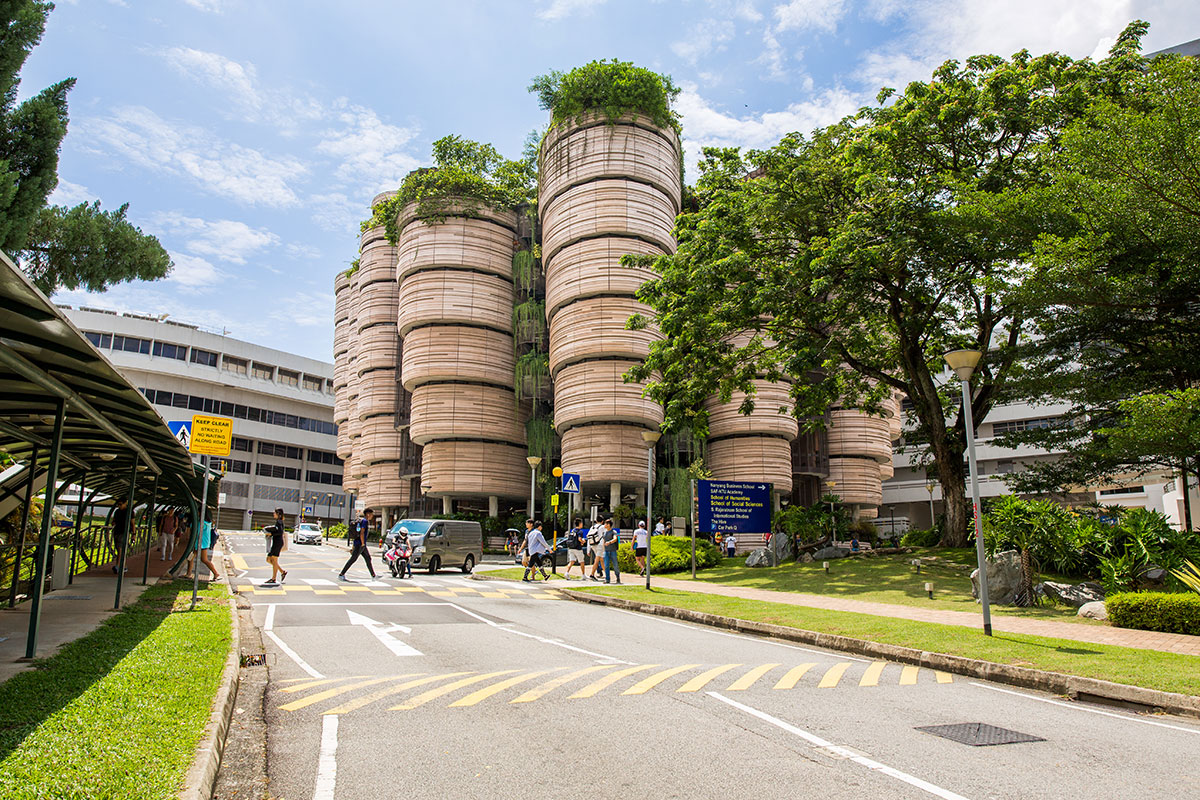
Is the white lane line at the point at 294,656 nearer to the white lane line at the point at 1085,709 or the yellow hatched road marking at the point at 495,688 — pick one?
the yellow hatched road marking at the point at 495,688

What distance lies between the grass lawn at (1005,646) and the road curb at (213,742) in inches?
327

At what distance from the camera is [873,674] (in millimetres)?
8969

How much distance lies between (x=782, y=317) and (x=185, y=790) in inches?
821

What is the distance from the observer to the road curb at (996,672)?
7484 millimetres

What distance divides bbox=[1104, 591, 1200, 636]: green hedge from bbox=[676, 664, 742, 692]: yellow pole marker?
7661 millimetres

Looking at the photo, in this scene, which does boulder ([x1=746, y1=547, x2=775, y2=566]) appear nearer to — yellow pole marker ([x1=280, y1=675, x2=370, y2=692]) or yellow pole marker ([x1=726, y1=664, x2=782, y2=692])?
yellow pole marker ([x1=726, y1=664, x2=782, y2=692])

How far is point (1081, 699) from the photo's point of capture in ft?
26.5

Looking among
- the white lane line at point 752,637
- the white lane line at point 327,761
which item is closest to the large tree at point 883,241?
the white lane line at point 752,637

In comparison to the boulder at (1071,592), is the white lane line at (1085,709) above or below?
below

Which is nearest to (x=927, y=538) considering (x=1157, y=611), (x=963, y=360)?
(x=1157, y=611)

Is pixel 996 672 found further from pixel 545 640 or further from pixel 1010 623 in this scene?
pixel 545 640

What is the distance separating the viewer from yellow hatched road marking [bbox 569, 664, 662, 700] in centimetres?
724

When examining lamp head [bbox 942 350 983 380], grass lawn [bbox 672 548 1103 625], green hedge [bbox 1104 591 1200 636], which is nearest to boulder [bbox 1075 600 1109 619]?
grass lawn [bbox 672 548 1103 625]

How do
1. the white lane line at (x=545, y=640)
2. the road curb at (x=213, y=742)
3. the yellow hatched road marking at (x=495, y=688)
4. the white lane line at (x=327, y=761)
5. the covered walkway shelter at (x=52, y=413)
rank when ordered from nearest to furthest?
1. the road curb at (x=213, y=742)
2. the white lane line at (x=327, y=761)
3. the covered walkway shelter at (x=52, y=413)
4. the yellow hatched road marking at (x=495, y=688)
5. the white lane line at (x=545, y=640)
